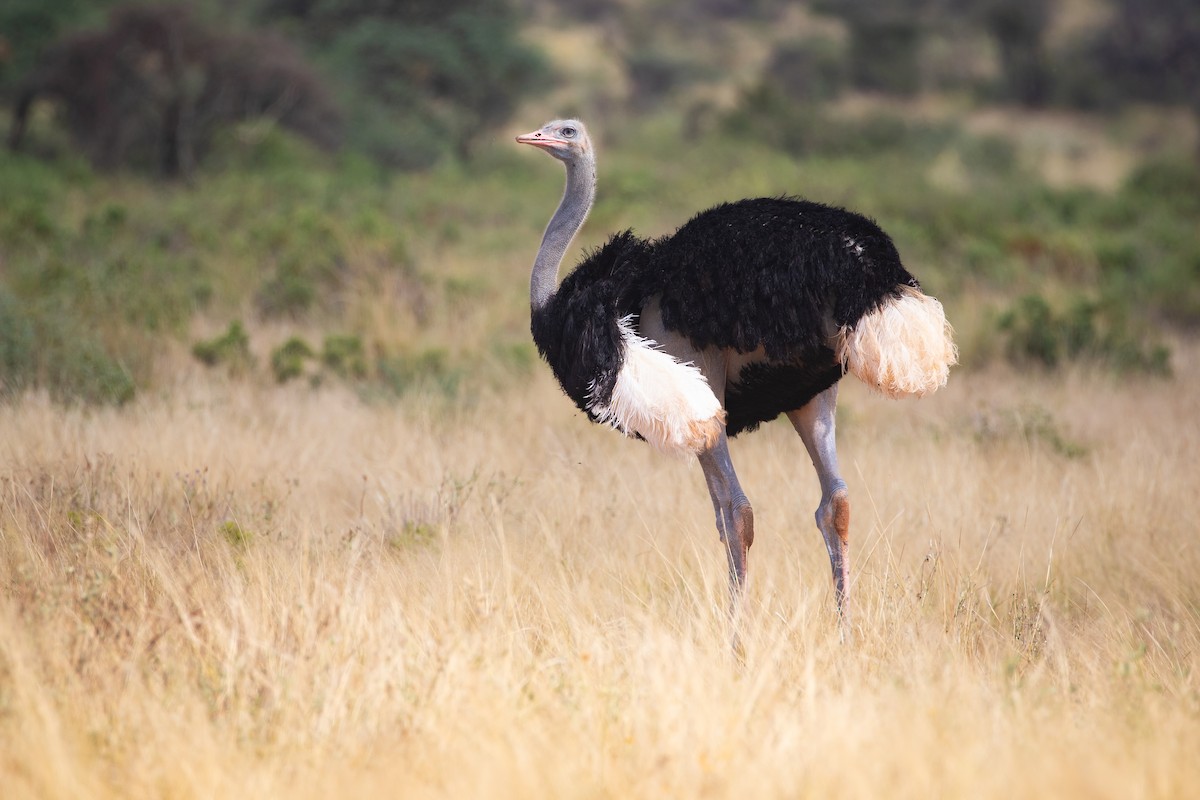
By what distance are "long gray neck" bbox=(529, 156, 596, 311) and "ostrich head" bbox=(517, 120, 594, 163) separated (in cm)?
2

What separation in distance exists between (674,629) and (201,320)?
5635mm

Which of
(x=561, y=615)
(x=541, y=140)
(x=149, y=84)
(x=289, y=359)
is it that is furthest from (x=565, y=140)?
(x=149, y=84)

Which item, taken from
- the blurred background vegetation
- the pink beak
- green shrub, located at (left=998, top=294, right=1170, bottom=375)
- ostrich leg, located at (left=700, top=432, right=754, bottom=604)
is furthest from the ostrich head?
green shrub, located at (left=998, top=294, right=1170, bottom=375)

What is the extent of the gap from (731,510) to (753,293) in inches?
29.2

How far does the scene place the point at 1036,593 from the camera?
417cm

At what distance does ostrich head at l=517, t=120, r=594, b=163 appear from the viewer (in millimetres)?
4328

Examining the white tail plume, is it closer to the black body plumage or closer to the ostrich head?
the black body plumage

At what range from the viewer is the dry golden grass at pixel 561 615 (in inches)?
106

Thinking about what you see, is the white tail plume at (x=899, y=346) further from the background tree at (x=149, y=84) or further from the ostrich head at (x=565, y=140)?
the background tree at (x=149, y=84)

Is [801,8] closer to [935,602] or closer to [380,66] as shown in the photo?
[380,66]

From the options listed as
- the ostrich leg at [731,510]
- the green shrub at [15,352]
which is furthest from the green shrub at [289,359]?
the ostrich leg at [731,510]

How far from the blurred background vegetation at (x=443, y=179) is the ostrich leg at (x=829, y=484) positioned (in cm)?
317

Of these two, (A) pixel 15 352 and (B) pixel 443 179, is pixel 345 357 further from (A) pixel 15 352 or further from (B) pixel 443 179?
(B) pixel 443 179

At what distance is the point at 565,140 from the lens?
4.34 metres
